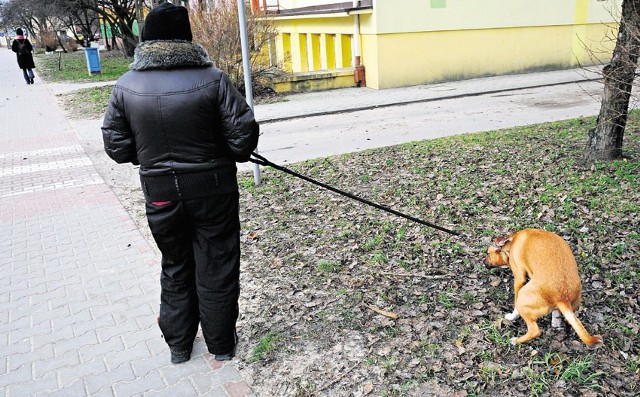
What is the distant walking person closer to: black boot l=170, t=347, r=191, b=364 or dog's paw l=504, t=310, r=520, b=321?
black boot l=170, t=347, r=191, b=364

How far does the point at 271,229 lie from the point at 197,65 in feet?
9.66

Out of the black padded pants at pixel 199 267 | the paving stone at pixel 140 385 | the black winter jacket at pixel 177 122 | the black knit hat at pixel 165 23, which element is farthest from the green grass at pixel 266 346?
the black knit hat at pixel 165 23

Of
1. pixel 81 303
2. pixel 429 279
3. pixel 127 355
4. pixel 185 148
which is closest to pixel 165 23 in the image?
pixel 185 148

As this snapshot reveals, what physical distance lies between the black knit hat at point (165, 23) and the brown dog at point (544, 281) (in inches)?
96.1

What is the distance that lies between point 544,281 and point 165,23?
103 inches

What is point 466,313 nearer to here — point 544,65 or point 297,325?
point 297,325

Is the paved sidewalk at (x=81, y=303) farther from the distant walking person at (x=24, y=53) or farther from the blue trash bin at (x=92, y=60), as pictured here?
the blue trash bin at (x=92, y=60)

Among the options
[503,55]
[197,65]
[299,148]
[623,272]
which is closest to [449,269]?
[623,272]

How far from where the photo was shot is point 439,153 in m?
8.29

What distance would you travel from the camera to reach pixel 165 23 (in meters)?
3.14

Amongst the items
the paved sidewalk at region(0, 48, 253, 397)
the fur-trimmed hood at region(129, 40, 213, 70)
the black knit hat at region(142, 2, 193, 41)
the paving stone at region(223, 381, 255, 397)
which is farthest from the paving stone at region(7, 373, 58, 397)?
the black knit hat at region(142, 2, 193, 41)

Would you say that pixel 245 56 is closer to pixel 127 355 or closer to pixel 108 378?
pixel 127 355

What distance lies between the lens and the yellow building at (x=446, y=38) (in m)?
16.2

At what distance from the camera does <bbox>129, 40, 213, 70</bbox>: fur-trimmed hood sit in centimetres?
310
